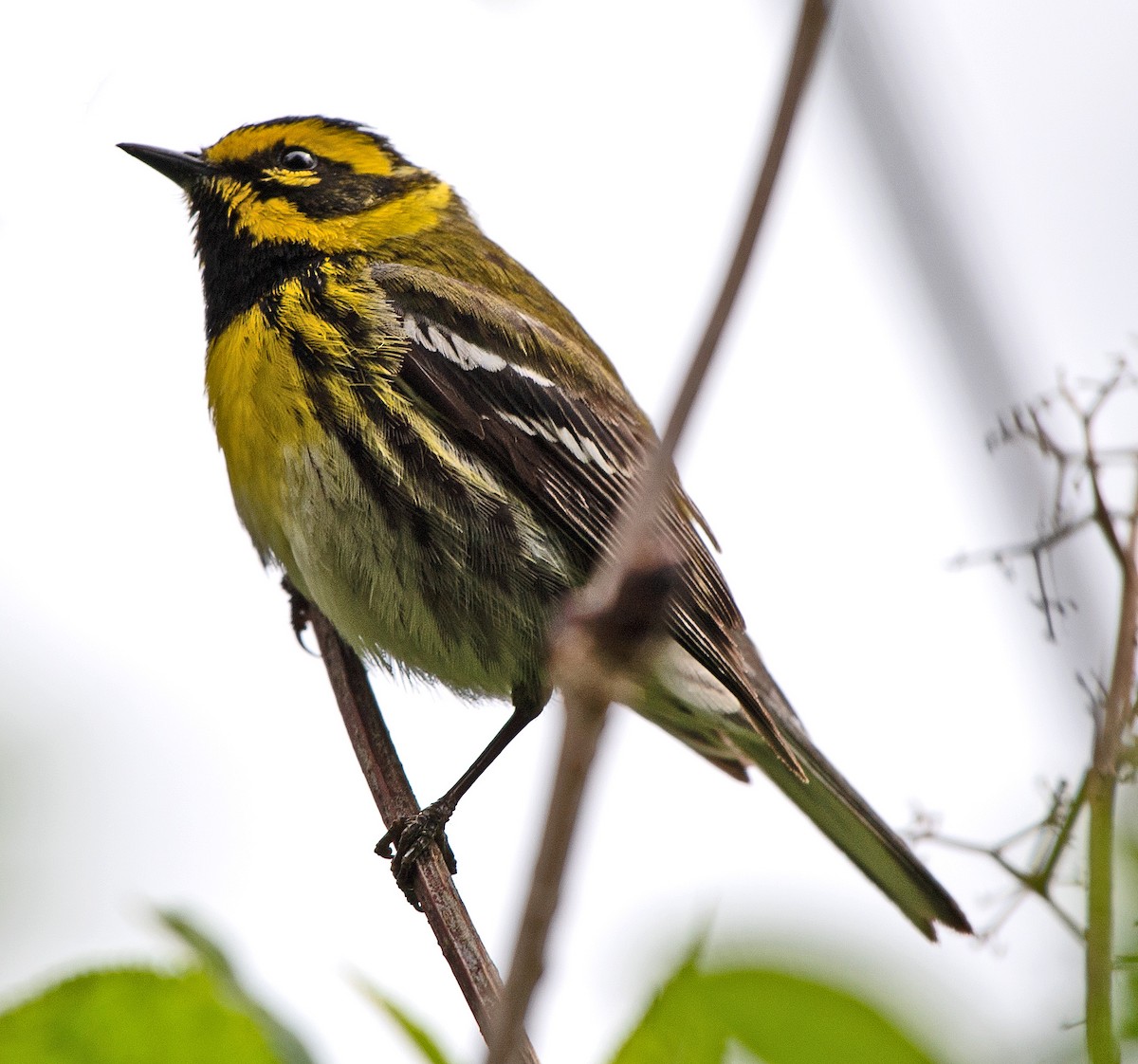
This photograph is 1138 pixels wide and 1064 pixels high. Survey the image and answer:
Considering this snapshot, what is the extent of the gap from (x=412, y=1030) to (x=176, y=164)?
12.9 feet

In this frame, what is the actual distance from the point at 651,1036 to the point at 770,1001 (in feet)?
0.55

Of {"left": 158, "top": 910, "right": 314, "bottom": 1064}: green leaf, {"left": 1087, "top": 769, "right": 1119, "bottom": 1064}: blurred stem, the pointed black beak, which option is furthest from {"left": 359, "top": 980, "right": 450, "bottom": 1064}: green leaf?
the pointed black beak

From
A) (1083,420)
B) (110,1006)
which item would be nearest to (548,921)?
(110,1006)

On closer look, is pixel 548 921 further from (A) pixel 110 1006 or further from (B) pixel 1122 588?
(B) pixel 1122 588

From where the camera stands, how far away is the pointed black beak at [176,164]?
5000mm

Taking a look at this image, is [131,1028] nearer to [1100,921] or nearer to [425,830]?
[1100,921]

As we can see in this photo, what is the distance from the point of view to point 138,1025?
167 centimetres

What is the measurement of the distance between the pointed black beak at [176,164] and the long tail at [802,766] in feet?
7.92

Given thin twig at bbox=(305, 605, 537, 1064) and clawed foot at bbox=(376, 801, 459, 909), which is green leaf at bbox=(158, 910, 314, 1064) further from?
clawed foot at bbox=(376, 801, 459, 909)

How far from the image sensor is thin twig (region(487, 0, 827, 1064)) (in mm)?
876

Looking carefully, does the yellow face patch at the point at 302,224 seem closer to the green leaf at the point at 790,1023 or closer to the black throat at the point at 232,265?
the black throat at the point at 232,265

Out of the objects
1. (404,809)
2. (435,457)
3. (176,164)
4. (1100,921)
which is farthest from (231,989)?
(176,164)

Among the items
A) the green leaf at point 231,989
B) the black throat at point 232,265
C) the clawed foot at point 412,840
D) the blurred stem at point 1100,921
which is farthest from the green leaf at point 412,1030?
the black throat at point 232,265

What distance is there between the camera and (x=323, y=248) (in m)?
4.79
